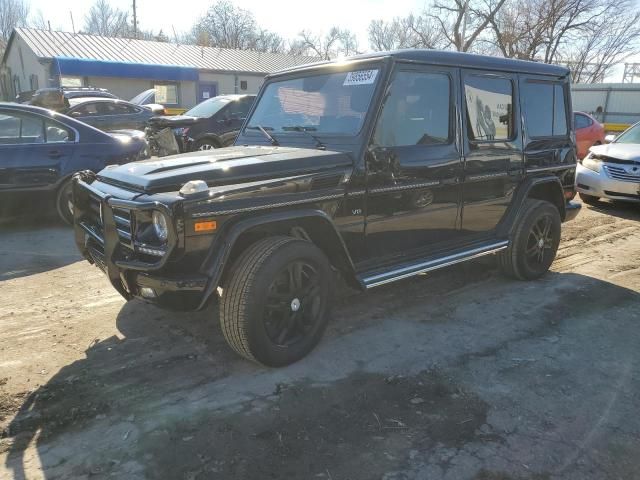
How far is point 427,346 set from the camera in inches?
145

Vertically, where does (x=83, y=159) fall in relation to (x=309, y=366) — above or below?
above

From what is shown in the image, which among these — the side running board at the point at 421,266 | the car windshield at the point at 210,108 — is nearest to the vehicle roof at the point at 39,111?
the car windshield at the point at 210,108

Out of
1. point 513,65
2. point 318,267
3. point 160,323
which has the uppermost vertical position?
point 513,65

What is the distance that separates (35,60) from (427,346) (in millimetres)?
28365

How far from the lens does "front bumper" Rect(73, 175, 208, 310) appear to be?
2867 millimetres

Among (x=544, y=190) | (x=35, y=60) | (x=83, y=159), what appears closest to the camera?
(x=544, y=190)

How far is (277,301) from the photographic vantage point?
3.25 meters

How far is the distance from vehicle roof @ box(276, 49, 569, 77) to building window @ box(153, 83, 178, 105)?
24456 mm

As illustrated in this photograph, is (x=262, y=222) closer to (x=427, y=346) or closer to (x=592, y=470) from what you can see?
(x=427, y=346)

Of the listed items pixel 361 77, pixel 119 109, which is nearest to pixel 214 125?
pixel 119 109

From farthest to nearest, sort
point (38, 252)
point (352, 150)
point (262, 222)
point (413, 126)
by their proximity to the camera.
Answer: point (38, 252)
point (413, 126)
point (352, 150)
point (262, 222)

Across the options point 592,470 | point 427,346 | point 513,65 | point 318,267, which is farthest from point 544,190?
point 592,470

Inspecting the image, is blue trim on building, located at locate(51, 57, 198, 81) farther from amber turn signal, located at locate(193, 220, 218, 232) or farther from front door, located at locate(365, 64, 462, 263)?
amber turn signal, located at locate(193, 220, 218, 232)

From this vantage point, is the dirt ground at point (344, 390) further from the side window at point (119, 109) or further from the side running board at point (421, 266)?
the side window at point (119, 109)
